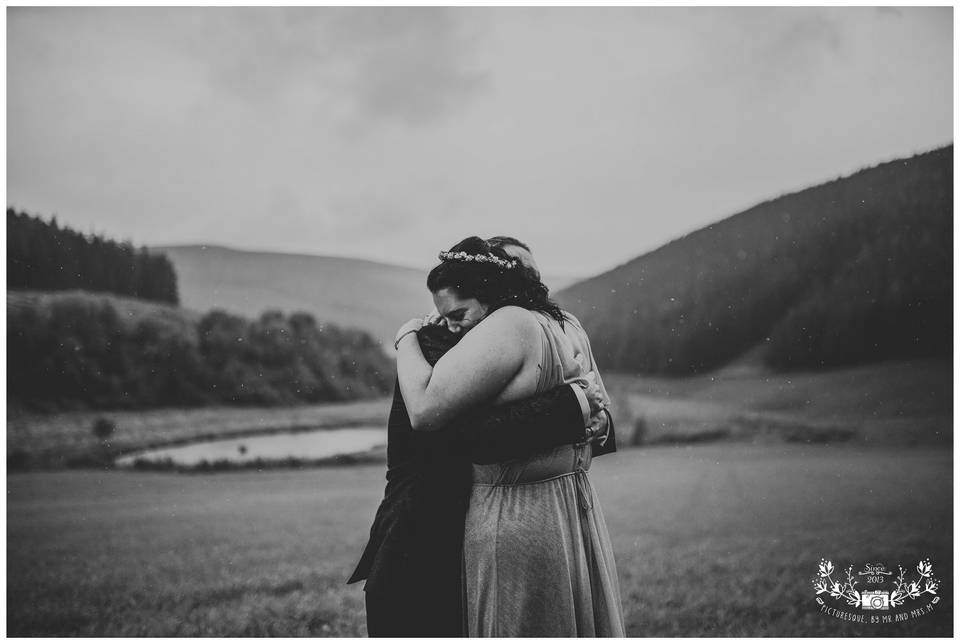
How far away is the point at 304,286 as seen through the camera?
4.38m

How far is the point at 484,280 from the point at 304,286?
9.21 ft

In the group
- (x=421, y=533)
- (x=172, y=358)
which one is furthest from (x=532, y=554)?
(x=172, y=358)

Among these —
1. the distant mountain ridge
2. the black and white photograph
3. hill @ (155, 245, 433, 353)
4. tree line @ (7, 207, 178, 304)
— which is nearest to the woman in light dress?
the black and white photograph

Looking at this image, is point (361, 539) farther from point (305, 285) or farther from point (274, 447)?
point (305, 285)

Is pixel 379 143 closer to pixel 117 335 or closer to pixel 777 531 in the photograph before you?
pixel 117 335

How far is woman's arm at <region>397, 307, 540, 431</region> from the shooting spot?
161 cm

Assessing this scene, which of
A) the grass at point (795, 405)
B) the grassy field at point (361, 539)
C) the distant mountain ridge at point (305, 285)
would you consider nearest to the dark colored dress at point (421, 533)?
the grassy field at point (361, 539)

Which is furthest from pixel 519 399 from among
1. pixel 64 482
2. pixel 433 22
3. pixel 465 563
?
pixel 64 482

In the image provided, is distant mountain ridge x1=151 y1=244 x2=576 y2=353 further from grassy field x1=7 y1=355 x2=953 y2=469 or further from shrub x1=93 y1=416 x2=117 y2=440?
shrub x1=93 y1=416 x2=117 y2=440

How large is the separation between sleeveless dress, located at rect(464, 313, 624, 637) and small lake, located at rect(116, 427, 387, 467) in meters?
2.65

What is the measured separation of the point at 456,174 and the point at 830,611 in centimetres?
332

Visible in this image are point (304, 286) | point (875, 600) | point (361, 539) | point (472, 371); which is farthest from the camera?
point (304, 286)

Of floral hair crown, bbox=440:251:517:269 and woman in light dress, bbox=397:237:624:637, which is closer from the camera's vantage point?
woman in light dress, bbox=397:237:624:637

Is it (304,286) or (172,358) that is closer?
(172,358)
